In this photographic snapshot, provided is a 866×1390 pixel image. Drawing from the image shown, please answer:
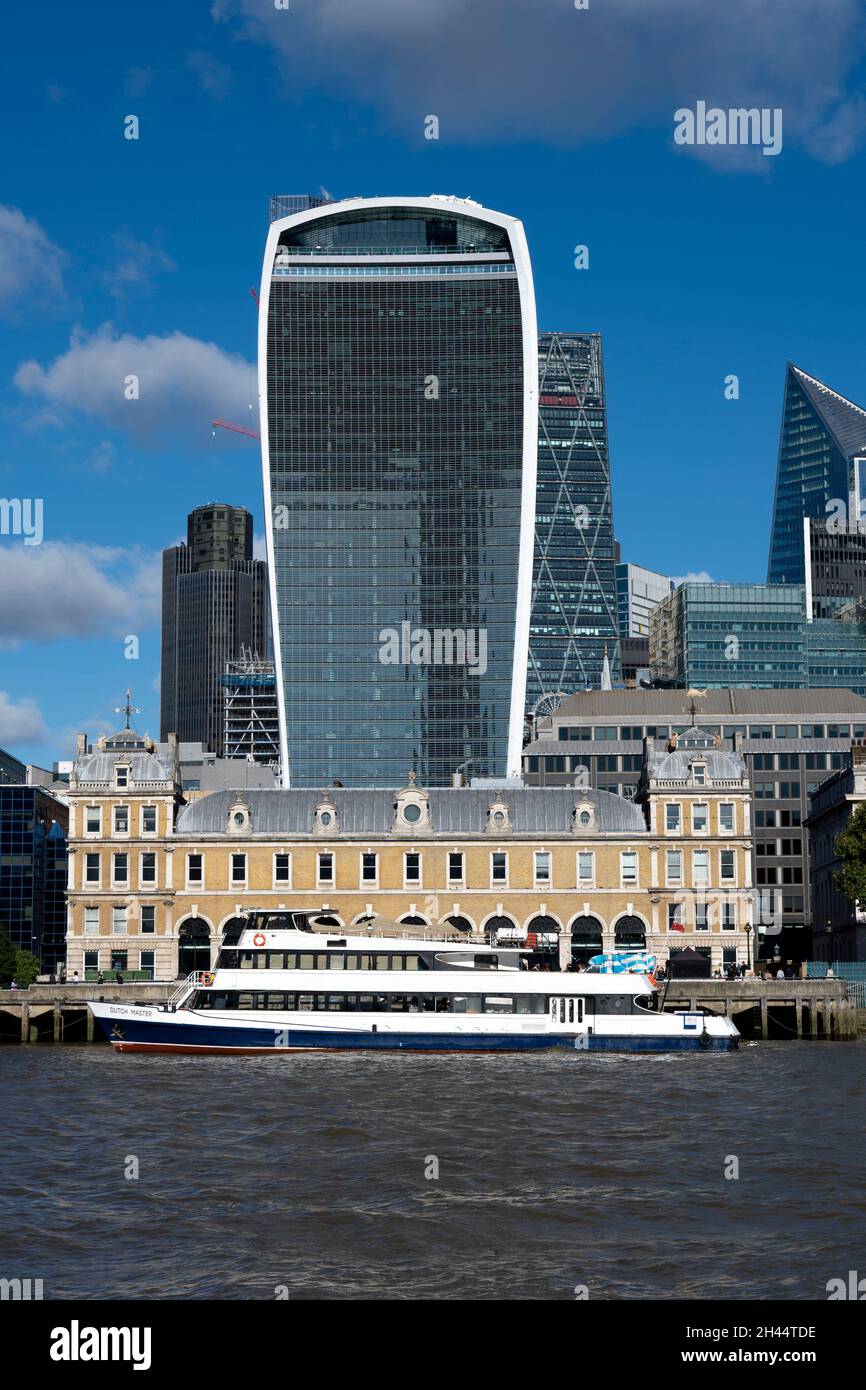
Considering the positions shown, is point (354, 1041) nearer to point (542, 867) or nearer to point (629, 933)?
point (542, 867)

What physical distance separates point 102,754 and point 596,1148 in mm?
78662

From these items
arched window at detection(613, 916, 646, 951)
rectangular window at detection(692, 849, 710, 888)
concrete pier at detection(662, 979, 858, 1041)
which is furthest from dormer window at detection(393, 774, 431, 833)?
concrete pier at detection(662, 979, 858, 1041)

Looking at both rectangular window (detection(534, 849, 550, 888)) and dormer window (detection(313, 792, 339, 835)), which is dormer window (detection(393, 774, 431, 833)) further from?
rectangular window (detection(534, 849, 550, 888))

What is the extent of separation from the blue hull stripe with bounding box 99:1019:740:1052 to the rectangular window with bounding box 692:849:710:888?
114 ft

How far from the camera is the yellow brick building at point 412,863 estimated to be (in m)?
118

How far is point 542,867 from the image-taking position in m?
118

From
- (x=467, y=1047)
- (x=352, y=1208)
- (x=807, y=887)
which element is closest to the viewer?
(x=352, y=1208)

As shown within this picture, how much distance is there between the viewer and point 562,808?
120 metres

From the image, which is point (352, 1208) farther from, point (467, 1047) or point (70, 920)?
point (70, 920)

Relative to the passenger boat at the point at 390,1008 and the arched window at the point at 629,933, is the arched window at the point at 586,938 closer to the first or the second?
the arched window at the point at 629,933

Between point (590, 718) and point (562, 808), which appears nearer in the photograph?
point (562, 808)

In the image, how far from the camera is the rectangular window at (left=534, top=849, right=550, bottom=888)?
118062mm

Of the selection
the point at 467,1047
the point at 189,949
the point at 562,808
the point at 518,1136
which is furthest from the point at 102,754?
the point at 518,1136
